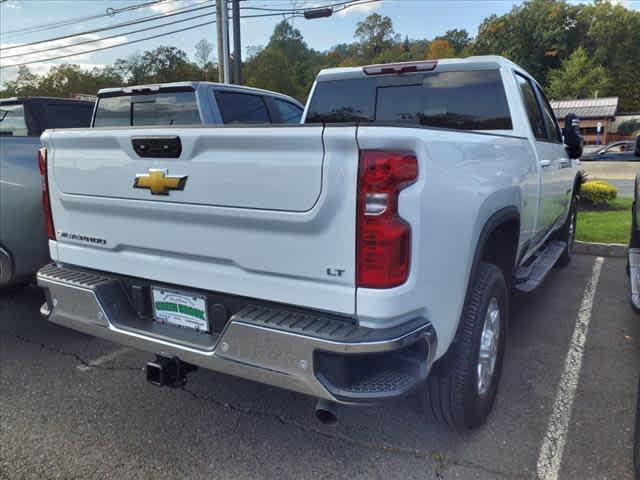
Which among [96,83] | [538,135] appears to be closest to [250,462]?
[538,135]

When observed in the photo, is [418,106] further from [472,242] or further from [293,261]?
[293,261]

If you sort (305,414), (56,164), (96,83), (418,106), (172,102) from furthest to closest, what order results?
(96,83)
(172,102)
(418,106)
(305,414)
(56,164)

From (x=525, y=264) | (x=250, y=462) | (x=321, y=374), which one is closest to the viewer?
(x=321, y=374)

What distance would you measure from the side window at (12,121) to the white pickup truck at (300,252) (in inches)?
116

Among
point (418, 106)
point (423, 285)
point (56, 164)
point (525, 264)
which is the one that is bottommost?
point (525, 264)

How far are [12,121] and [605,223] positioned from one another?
857 centimetres

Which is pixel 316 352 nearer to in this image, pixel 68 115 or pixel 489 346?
pixel 489 346

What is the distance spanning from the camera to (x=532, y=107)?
4.21 meters

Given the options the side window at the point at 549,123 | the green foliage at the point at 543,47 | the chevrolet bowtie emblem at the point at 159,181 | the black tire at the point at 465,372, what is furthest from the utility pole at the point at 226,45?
the green foliage at the point at 543,47

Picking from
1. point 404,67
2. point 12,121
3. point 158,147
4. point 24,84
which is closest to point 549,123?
point 404,67

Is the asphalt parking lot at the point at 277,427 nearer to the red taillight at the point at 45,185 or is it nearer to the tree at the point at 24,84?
the red taillight at the point at 45,185

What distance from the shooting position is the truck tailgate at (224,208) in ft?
6.62

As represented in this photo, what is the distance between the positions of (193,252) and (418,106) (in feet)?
7.42

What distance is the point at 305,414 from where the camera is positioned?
122 inches
